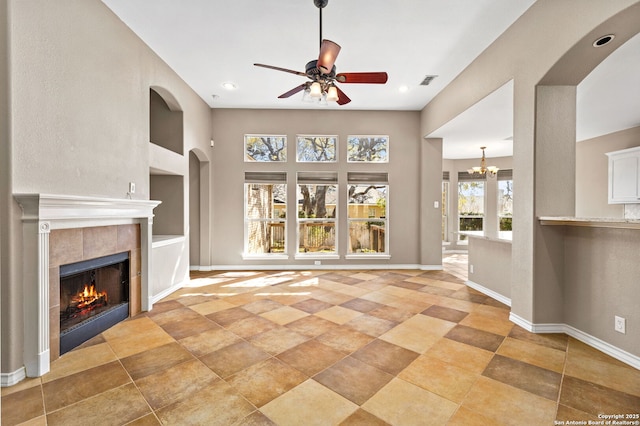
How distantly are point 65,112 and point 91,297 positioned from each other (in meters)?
1.89

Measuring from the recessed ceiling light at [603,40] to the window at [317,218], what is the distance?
4.29 m

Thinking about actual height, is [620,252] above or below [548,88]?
below

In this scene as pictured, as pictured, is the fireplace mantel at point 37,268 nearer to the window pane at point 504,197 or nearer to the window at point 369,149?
the window at point 369,149

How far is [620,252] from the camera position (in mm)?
2604

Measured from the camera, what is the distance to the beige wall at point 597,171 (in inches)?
251

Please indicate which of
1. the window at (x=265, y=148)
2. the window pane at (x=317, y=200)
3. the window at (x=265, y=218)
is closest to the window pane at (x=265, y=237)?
the window at (x=265, y=218)

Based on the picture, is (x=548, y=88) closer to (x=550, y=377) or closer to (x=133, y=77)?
(x=550, y=377)

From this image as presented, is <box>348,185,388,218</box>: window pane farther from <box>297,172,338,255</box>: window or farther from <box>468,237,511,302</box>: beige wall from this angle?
<box>468,237,511,302</box>: beige wall

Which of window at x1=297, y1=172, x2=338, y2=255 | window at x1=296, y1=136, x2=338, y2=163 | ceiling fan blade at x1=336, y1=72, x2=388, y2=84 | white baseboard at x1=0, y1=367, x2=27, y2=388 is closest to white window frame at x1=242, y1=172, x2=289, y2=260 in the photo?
window at x1=297, y1=172, x2=338, y2=255

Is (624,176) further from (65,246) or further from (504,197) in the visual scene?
(65,246)

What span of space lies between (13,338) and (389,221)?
5.66m

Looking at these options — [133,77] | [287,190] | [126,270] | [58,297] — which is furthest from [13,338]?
[287,190]

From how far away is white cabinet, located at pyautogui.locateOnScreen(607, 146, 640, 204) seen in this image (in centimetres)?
575

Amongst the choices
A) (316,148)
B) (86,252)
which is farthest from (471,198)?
(86,252)
